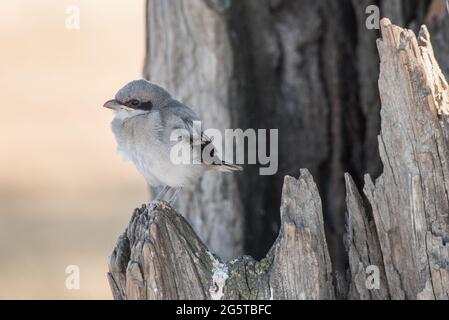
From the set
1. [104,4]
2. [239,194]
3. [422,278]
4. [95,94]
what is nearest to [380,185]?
[422,278]

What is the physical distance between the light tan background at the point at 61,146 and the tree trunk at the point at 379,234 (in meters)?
5.03

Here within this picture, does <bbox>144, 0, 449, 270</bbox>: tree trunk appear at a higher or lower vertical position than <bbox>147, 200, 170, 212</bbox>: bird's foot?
higher

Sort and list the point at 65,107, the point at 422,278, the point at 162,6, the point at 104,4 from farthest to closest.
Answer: the point at 104,4 < the point at 65,107 < the point at 162,6 < the point at 422,278

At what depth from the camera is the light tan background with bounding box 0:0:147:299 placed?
11.7 metres

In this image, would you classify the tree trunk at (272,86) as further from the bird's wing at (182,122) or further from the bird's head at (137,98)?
the bird's head at (137,98)

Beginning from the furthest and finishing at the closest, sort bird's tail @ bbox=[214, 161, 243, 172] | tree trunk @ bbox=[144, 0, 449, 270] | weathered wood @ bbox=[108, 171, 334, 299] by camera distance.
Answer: tree trunk @ bbox=[144, 0, 449, 270] < bird's tail @ bbox=[214, 161, 243, 172] < weathered wood @ bbox=[108, 171, 334, 299]

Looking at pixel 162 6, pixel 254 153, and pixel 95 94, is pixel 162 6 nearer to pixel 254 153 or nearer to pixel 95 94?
pixel 254 153

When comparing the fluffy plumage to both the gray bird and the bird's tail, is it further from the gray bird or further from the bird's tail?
the bird's tail

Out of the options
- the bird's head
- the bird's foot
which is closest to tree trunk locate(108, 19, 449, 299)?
the bird's foot

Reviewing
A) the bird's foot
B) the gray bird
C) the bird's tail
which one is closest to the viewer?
the bird's foot

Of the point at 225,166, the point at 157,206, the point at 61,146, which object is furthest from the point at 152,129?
the point at 61,146

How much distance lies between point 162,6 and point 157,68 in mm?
575

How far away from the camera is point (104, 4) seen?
19.7 meters

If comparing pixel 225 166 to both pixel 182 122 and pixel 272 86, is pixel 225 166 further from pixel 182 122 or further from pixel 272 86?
pixel 272 86
